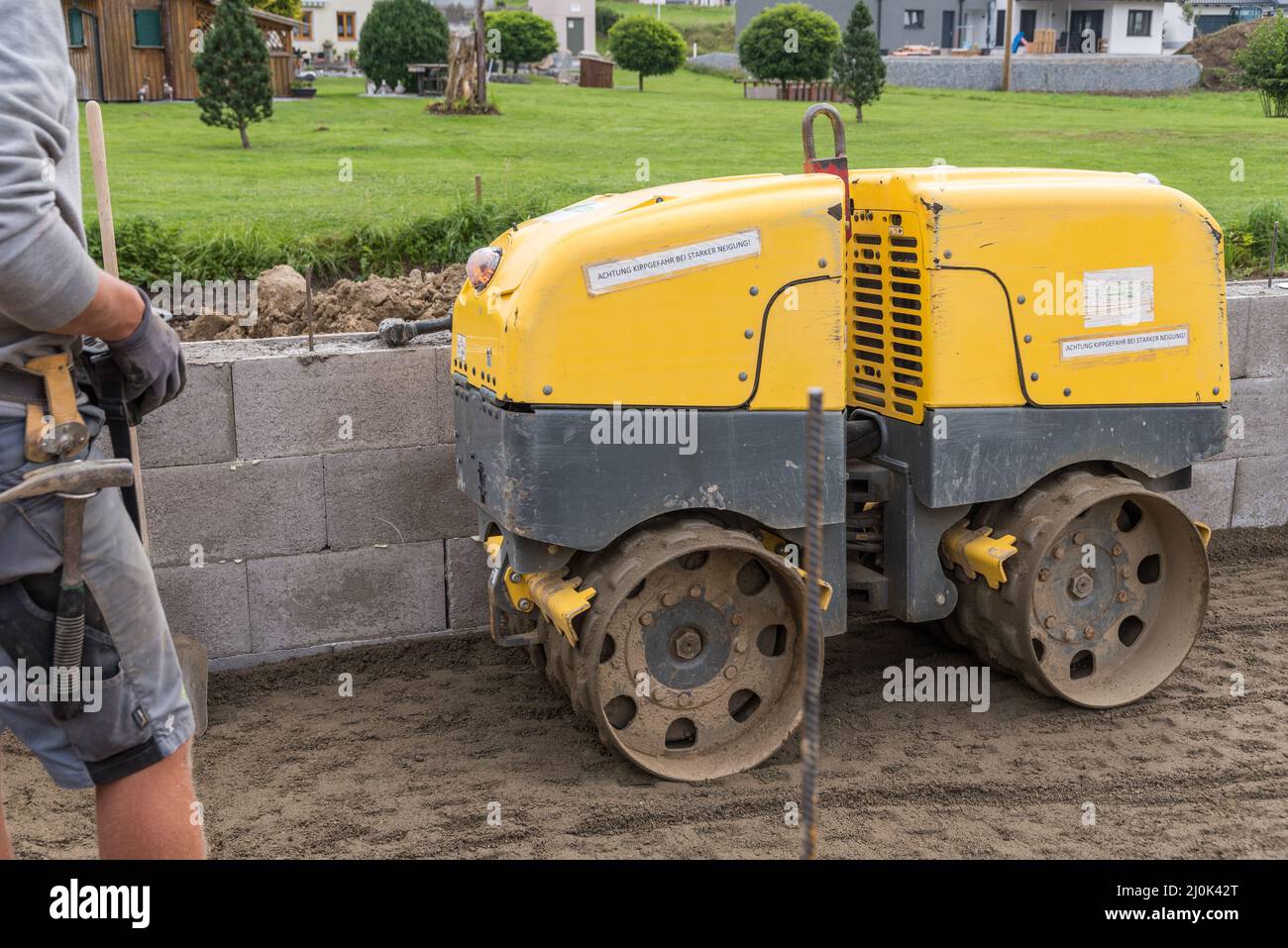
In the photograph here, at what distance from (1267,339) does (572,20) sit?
59.1 m

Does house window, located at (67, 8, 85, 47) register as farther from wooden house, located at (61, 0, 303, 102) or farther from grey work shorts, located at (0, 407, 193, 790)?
grey work shorts, located at (0, 407, 193, 790)

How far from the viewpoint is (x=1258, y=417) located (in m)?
6.94

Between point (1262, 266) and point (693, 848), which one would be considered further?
point (1262, 266)

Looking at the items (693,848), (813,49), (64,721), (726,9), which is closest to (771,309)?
(693,848)

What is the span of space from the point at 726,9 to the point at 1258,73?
67.3 m

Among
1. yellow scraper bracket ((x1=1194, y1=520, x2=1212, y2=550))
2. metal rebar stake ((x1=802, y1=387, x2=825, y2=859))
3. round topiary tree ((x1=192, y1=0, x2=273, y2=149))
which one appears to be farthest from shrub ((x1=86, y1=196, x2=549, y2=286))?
round topiary tree ((x1=192, y1=0, x2=273, y2=149))

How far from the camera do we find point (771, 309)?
4.29m

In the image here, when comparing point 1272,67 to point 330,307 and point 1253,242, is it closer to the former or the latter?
point 1253,242

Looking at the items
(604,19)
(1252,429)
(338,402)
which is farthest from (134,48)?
(604,19)

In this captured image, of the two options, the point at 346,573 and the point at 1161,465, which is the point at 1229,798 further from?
the point at 346,573

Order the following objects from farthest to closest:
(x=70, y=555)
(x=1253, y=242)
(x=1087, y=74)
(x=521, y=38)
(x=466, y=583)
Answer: (x=521, y=38), (x=1087, y=74), (x=1253, y=242), (x=466, y=583), (x=70, y=555)

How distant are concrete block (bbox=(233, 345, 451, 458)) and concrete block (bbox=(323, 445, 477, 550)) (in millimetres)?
64

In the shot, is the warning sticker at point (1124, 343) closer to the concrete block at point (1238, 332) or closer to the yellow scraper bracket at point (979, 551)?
the yellow scraper bracket at point (979, 551)

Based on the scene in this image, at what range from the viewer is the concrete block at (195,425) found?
5.23m
